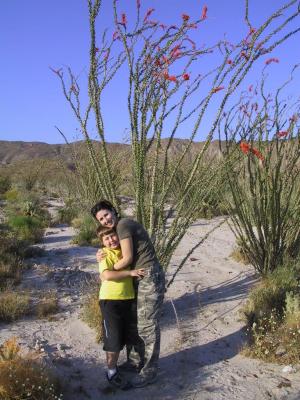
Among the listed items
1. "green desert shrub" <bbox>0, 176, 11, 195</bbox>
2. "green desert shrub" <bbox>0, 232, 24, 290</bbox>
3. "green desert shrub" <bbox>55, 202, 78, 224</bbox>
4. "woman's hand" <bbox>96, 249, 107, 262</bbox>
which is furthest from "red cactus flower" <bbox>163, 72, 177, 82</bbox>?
"green desert shrub" <bbox>0, 176, 11, 195</bbox>

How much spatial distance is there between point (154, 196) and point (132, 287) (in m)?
1.10

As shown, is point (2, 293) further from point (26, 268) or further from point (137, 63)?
point (137, 63)

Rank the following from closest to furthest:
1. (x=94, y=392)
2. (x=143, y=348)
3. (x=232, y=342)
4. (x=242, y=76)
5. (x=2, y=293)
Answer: (x=94, y=392)
(x=143, y=348)
(x=242, y=76)
(x=232, y=342)
(x=2, y=293)

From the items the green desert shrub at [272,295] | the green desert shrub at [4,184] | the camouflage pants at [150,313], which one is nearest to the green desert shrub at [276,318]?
the green desert shrub at [272,295]

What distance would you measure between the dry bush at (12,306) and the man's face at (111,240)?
1724mm

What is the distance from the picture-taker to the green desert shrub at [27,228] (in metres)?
8.68

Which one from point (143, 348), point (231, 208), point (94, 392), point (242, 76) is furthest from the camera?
point (231, 208)

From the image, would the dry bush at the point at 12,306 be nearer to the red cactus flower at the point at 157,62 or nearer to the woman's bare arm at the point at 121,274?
the woman's bare arm at the point at 121,274

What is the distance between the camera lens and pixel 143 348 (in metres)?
3.97

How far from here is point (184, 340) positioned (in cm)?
460

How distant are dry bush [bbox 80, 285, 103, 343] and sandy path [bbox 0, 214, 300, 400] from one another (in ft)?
0.23

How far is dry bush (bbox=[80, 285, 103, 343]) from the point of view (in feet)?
15.1

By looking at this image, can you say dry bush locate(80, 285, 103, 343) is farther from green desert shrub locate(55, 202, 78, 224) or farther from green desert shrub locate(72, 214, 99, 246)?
green desert shrub locate(55, 202, 78, 224)

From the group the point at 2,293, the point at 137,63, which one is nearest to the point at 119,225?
the point at 137,63
